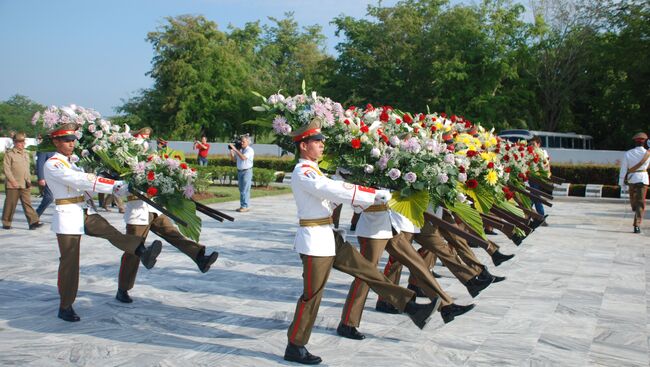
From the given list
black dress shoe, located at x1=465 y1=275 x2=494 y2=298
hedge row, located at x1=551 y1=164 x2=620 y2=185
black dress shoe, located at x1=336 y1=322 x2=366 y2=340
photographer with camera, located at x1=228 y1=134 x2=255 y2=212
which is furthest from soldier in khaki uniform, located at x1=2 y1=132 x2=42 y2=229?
hedge row, located at x1=551 y1=164 x2=620 y2=185

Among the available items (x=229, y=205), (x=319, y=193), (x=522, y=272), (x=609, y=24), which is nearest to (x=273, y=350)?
(x=319, y=193)

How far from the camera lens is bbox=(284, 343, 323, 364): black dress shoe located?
16.7 ft

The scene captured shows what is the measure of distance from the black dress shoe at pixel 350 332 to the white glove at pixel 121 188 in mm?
2487

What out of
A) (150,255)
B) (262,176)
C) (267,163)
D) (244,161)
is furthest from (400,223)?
(267,163)

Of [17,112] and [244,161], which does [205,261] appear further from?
[17,112]

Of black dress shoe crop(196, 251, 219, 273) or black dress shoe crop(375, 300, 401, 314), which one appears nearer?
black dress shoe crop(196, 251, 219, 273)

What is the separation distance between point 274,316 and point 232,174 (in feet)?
56.8

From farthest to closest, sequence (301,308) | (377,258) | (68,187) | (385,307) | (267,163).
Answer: (267,163)
(385,307)
(68,187)
(377,258)
(301,308)

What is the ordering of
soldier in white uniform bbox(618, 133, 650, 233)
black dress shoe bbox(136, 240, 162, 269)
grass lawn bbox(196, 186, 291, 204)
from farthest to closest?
1. grass lawn bbox(196, 186, 291, 204)
2. soldier in white uniform bbox(618, 133, 650, 233)
3. black dress shoe bbox(136, 240, 162, 269)

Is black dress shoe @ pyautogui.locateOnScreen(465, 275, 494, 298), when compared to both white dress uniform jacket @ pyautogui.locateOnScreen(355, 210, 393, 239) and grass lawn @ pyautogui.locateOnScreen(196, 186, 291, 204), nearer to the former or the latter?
white dress uniform jacket @ pyautogui.locateOnScreen(355, 210, 393, 239)

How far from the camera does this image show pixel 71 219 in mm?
6305

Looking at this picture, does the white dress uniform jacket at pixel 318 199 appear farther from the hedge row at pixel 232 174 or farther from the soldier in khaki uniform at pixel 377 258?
the hedge row at pixel 232 174

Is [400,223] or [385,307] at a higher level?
[400,223]

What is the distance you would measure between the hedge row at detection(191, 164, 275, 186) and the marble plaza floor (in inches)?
478
